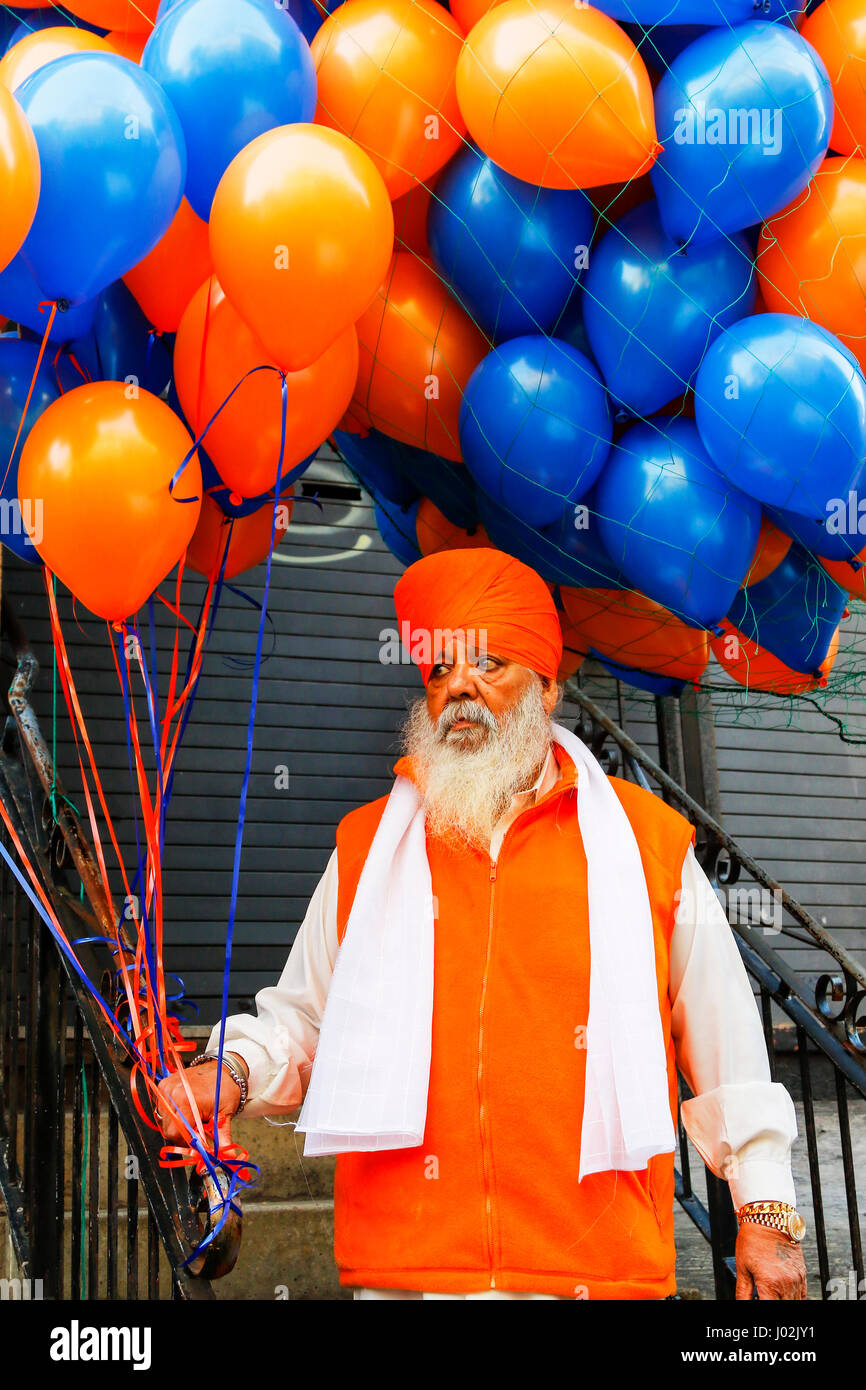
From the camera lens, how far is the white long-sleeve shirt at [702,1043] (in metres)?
2.35

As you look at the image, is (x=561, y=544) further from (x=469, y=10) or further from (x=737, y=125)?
(x=469, y=10)

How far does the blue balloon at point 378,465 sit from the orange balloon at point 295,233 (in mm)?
935

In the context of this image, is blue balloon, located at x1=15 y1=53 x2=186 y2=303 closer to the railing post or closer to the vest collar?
the vest collar

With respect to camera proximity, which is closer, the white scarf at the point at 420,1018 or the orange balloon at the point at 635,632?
the white scarf at the point at 420,1018

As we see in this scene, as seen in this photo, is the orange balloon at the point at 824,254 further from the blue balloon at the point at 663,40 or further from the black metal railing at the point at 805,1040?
the black metal railing at the point at 805,1040

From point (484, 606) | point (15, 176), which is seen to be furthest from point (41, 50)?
point (484, 606)

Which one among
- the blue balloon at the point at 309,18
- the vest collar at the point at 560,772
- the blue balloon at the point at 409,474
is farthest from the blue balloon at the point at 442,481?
the blue balloon at the point at 309,18

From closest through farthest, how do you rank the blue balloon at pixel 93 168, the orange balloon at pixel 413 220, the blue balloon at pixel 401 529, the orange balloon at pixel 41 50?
the blue balloon at pixel 93 168
the orange balloon at pixel 41 50
the orange balloon at pixel 413 220
the blue balloon at pixel 401 529

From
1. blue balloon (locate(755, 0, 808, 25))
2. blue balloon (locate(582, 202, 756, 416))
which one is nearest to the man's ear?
blue balloon (locate(582, 202, 756, 416))

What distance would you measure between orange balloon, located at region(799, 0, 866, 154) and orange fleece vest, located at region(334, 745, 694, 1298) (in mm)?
1571

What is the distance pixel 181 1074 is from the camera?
84.6 inches

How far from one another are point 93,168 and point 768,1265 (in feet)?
7.21

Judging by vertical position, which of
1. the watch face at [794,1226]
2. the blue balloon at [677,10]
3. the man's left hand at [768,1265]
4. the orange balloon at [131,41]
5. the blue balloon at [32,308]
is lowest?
the man's left hand at [768,1265]

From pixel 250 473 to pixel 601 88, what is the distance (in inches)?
36.3
